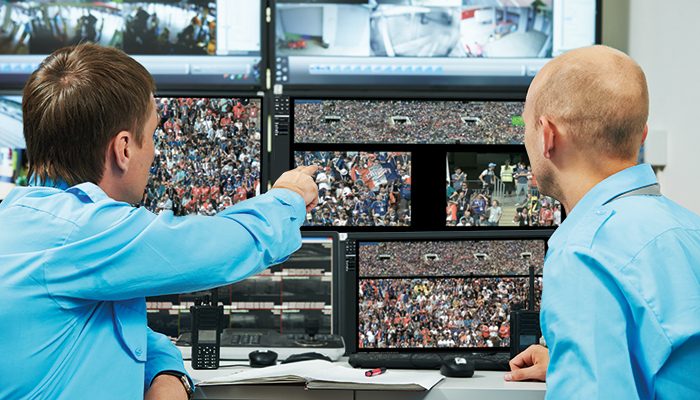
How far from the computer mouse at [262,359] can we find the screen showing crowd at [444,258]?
0.35 metres

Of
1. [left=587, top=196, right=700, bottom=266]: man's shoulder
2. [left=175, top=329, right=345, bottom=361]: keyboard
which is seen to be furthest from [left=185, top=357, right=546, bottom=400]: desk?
[left=587, top=196, right=700, bottom=266]: man's shoulder

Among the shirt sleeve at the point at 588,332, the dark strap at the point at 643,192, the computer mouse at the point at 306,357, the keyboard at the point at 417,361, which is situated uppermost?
the dark strap at the point at 643,192

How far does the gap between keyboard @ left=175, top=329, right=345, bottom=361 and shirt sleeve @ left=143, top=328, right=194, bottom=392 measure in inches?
32.7

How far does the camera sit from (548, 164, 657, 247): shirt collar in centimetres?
96

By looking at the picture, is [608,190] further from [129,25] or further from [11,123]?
[11,123]

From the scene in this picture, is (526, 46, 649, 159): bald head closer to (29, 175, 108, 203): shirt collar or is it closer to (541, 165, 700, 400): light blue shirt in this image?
(541, 165, 700, 400): light blue shirt

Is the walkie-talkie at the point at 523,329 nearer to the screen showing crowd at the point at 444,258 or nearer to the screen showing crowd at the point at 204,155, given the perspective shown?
the screen showing crowd at the point at 444,258

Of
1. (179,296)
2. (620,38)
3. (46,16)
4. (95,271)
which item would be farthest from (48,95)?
(620,38)

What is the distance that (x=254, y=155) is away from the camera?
222 cm

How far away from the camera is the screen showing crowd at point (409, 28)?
7.25 feet

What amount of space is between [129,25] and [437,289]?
1043 mm

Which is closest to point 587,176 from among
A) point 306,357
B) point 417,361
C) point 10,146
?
point 417,361

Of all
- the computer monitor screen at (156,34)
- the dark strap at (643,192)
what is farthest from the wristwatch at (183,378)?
the computer monitor screen at (156,34)

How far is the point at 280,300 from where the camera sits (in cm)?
214
